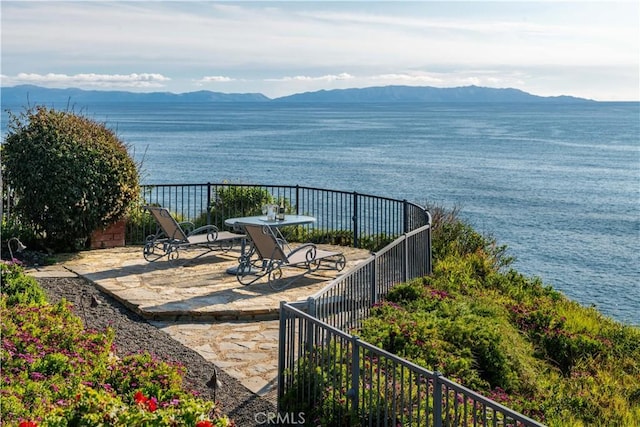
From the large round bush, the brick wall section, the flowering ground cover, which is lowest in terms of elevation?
the brick wall section

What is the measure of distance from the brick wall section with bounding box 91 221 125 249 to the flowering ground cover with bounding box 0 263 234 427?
541cm

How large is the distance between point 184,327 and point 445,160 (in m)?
60.8

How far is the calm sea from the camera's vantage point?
27953mm

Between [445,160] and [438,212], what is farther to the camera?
[445,160]

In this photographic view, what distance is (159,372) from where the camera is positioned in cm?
591

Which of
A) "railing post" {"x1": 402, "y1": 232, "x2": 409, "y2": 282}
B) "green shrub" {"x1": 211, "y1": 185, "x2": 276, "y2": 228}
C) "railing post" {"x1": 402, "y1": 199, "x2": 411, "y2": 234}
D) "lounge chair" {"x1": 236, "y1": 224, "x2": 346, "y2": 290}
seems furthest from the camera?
"green shrub" {"x1": 211, "y1": 185, "x2": 276, "y2": 228}

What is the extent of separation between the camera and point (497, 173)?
58.8 meters

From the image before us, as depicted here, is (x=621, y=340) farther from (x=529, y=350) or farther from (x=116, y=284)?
(x=116, y=284)

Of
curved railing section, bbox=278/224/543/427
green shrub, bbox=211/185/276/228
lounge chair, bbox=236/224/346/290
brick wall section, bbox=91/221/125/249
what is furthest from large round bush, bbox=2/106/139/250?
curved railing section, bbox=278/224/543/427

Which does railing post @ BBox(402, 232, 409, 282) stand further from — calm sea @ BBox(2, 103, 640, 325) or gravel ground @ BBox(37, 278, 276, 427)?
calm sea @ BBox(2, 103, 640, 325)

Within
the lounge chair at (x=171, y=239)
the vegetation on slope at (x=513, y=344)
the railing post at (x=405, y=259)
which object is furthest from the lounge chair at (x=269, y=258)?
the vegetation on slope at (x=513, y=344)

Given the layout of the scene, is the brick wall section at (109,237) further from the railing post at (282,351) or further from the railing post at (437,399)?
the railing post at (437,399)

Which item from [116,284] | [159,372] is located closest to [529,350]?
[159,372]

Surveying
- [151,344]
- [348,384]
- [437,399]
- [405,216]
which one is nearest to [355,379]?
[348,384]
